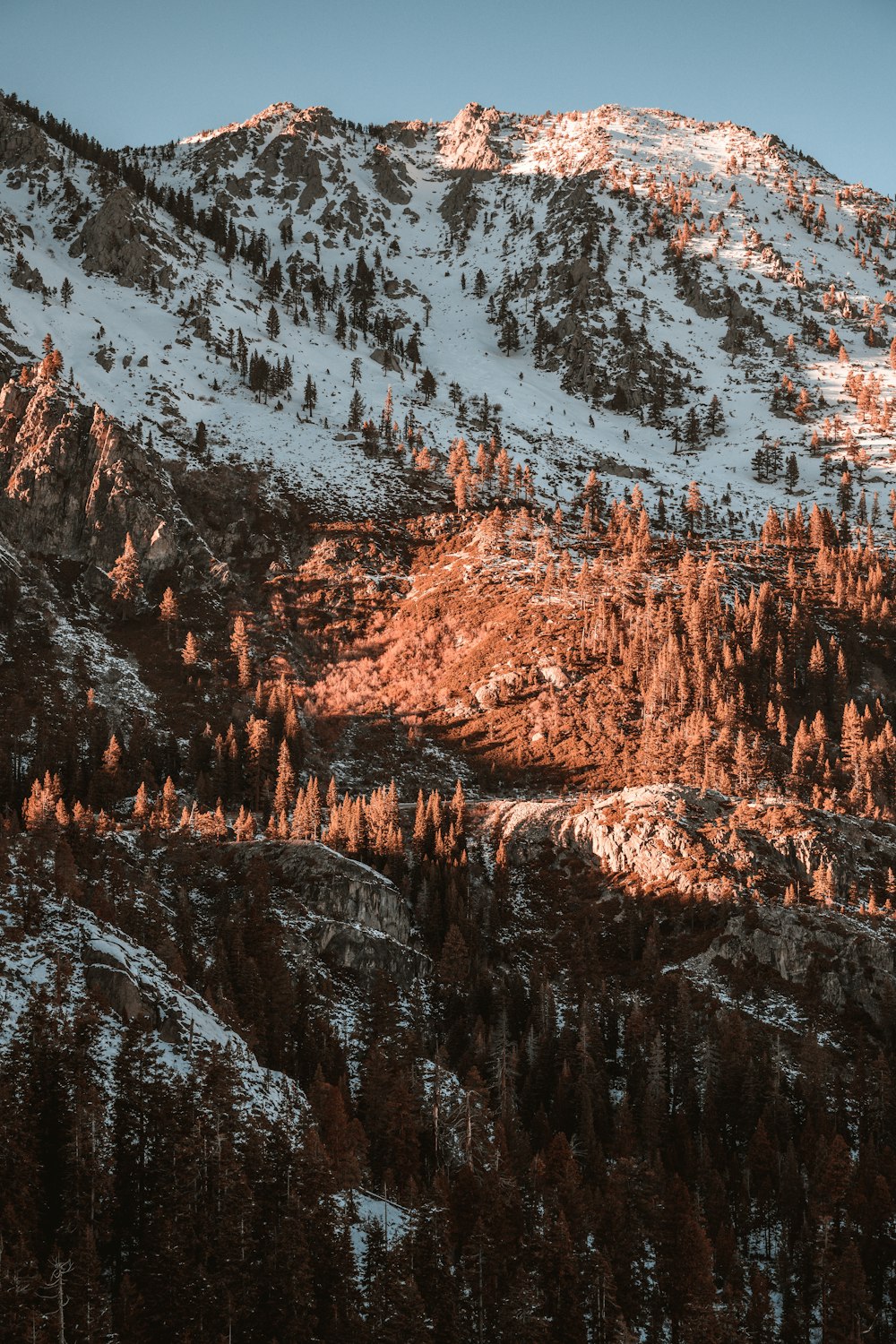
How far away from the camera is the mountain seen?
171ft

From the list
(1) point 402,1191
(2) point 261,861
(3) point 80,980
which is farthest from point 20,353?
(1) point 402,1191

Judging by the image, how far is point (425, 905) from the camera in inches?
4259

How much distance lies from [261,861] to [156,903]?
526 inches

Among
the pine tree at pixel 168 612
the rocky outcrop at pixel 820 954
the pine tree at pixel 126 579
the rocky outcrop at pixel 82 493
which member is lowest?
the rocky outcrop at pixel 820 954

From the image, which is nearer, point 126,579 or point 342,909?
point 342,909

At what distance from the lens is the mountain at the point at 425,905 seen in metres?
52.1

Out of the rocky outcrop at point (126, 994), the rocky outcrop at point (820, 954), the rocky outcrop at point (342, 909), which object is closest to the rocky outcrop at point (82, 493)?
the rocky outcrop at point (342, 909)

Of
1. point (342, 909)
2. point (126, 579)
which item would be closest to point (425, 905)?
point (342, 909)

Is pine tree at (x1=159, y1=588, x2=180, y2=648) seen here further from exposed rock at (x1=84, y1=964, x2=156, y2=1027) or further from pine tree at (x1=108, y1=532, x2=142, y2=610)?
exposed rock at (x1=84, y1=964, x2=156, y2=1027)

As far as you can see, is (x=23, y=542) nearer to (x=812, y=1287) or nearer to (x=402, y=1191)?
(x=402, y=1191)

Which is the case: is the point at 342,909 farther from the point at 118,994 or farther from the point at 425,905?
the point at 118,994

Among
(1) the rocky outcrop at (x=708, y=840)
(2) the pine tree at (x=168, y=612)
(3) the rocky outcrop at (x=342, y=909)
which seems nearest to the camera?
(3) the rocky outcrop at (x=342, y=909)

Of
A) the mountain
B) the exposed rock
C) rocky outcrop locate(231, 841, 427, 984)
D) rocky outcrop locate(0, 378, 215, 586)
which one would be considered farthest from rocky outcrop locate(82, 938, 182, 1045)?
rocky outcrop locate(0, 378, 215, 586)

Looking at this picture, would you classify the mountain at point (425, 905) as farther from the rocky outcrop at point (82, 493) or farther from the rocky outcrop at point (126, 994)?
the rocky outcrop at point (82, 493)
